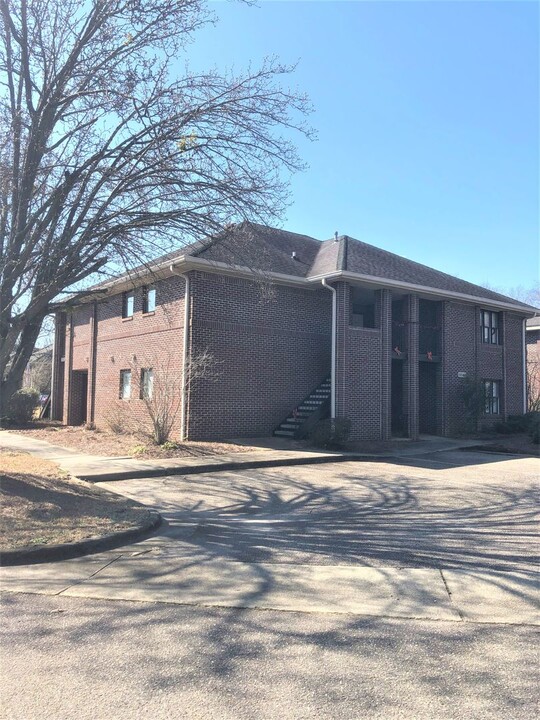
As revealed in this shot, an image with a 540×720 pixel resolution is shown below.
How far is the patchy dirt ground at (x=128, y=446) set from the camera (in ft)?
45.7

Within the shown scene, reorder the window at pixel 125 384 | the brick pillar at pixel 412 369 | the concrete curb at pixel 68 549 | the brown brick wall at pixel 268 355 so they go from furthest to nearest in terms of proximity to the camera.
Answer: the window at pixel 125 384, the brick pillar at pixel 412 369, the brown brick wall at pixel 268 355, the concrete curb at pixel 68 549

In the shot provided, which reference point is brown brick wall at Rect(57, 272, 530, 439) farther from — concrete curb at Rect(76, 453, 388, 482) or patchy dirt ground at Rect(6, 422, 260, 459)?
concrete curb at Rect(76, 453, 388, 482)

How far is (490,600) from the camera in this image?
472 cm

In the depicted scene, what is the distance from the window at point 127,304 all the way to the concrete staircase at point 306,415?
22.8 ft

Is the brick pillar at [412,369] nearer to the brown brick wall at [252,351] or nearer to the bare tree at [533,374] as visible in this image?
the brown brick wall at [252,351]

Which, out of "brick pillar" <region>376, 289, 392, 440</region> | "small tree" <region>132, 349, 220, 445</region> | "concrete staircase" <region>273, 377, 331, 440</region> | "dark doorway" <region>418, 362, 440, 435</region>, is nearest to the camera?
"small tree" <region>132, 349, 220, 445</region>

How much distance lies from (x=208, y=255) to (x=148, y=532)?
1038 centimetres

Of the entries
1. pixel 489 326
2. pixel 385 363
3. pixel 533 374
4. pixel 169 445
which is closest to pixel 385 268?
pixel 385 363

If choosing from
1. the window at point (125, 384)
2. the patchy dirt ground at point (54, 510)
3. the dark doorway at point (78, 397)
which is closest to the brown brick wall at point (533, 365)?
the window at point (125, 384)

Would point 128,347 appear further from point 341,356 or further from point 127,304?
point 341,356

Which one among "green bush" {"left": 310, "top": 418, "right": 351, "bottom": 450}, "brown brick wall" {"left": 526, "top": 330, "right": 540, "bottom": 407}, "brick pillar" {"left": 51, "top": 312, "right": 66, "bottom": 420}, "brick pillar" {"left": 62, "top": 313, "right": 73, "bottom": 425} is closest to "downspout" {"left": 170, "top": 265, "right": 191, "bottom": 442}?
"green bush" {"left": 310, "top": 418, "right": 351, "bottom": 450}

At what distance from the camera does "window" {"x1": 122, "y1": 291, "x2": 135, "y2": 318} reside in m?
20.5

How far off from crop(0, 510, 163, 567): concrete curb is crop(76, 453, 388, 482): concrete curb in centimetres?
432

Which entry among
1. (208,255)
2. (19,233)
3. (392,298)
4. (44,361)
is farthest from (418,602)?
(44,361)
